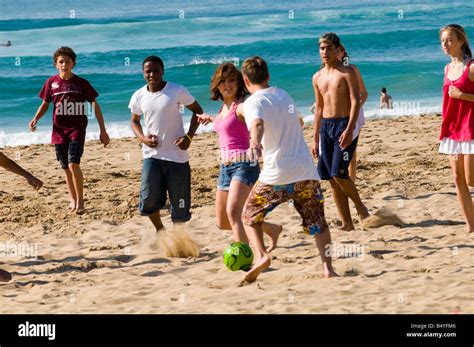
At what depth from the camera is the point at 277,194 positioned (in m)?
6.36

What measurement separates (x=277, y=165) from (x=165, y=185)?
1.85 m

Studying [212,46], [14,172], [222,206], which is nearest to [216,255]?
[222,206]

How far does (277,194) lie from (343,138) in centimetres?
174

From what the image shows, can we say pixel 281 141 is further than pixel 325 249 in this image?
No

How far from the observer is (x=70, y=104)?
950 centimetres

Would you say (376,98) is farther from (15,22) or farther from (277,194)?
(15,22)

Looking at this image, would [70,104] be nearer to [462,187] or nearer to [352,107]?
[352,107]

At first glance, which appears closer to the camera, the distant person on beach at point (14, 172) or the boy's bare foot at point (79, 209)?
the distant person on beach at point (14, 172)

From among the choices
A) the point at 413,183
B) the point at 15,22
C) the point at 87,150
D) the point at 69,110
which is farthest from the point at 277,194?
the point at 15,22

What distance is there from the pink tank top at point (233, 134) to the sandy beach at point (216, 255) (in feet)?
3.03

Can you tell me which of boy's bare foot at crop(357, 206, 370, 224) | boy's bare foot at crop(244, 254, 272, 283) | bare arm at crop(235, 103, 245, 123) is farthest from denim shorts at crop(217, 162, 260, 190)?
boy's bare foot at crop(357, 206, 370, 224)

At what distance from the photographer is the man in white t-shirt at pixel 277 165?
621 cm

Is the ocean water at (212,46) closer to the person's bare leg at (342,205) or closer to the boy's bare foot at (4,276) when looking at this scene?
the person's bare leg at (342,205)

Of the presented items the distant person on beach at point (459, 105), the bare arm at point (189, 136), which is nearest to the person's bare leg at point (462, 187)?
the distant person on beach at point (459, 105)
